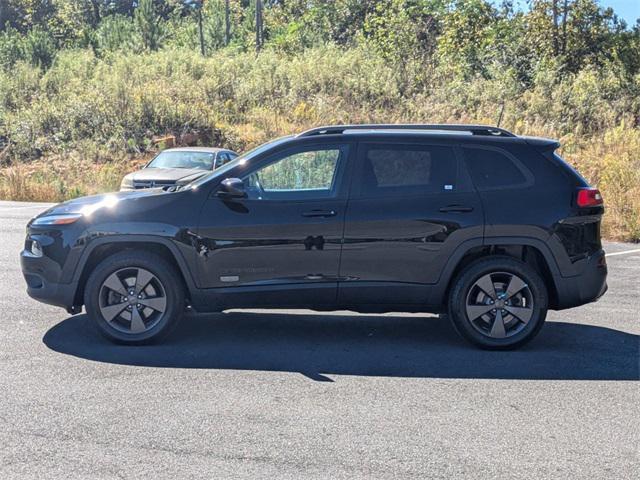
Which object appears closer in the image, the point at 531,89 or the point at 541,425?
the point at 541,425

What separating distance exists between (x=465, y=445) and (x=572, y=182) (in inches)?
126

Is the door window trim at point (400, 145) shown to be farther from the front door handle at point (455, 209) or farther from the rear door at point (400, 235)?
the front door handle at point (455, 209)

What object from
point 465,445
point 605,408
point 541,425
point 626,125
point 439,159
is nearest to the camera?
point 465,445

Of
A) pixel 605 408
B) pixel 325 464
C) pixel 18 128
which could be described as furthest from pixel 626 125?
pixel 325 464

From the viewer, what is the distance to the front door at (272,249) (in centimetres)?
749

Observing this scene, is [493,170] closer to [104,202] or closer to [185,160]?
[104,202]

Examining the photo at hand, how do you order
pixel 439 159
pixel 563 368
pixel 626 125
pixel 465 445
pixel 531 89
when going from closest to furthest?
pixel 465 445, pixel 563 368, pixel 439 159, pixel 626 125, pixel 531 89

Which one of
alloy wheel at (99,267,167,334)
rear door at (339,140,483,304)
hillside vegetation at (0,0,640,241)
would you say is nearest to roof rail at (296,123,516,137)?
rear door at (339,140,483,304)

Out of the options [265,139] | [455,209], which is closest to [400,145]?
[455,209]

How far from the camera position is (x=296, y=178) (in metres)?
7.70

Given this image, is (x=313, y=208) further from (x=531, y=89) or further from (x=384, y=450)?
(x=531, y=89)

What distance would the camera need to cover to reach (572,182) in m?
7.75

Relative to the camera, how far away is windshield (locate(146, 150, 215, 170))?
719 inches

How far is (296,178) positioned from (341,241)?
0.67m
